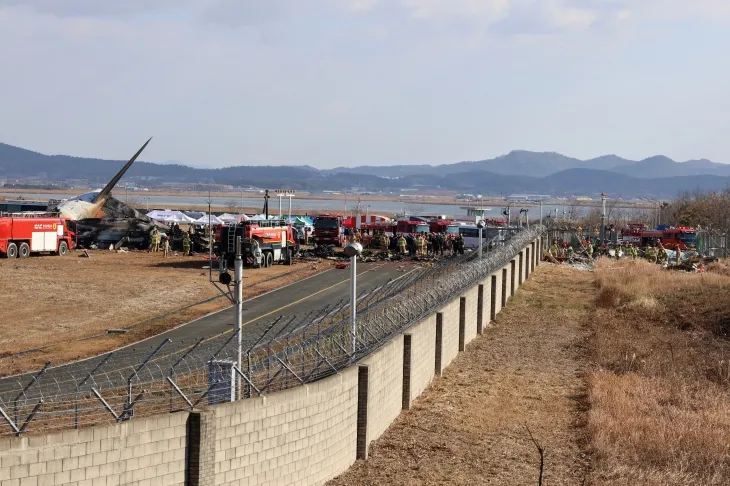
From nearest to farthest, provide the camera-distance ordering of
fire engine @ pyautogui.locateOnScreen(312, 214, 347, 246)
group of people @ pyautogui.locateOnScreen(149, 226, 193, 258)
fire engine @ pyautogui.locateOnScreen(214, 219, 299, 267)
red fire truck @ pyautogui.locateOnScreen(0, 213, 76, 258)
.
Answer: fire engine @ pyautogui.locateOnScreen(214, 219, 299, 267) → red fire truck @ pyautogui.locateOnScreen(0, 213, 76, 258) → group of people @ pyautogui.locateOnScreen(149, 226, 193, 258) → fire engine @ pyautogui.locateOnScreen(312, 214, 347, 246)

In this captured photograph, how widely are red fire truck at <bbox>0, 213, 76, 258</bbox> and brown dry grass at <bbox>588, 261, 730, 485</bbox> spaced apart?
3095cm

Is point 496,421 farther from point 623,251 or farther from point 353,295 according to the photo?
point 623,251

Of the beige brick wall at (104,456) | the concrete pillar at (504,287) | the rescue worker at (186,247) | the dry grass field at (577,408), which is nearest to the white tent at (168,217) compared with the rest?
the rescue worker at (186,247)

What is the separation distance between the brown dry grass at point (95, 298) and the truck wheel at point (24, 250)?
17.9 inches

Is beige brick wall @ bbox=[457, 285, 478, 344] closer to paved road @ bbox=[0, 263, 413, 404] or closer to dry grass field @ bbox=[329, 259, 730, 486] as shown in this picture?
dry grass field @ bbox=[329, 259, 730, 486]

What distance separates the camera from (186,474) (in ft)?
40.5

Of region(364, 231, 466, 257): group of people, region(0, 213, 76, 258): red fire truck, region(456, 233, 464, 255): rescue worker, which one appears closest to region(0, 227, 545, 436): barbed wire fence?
region(0, 213, 76, 258): red fire truck

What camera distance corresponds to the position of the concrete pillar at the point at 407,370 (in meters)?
20.7

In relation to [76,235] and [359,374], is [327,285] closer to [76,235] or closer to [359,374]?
[76,235]

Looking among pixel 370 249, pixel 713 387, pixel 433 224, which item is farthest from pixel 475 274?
pixel 433 224

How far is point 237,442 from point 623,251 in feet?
209

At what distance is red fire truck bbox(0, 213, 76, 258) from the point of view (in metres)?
54.6

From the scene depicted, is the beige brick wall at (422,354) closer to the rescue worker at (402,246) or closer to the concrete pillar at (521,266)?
the concrete pillar at (521,266)

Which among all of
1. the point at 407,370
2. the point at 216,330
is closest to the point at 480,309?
the point at 216,330
